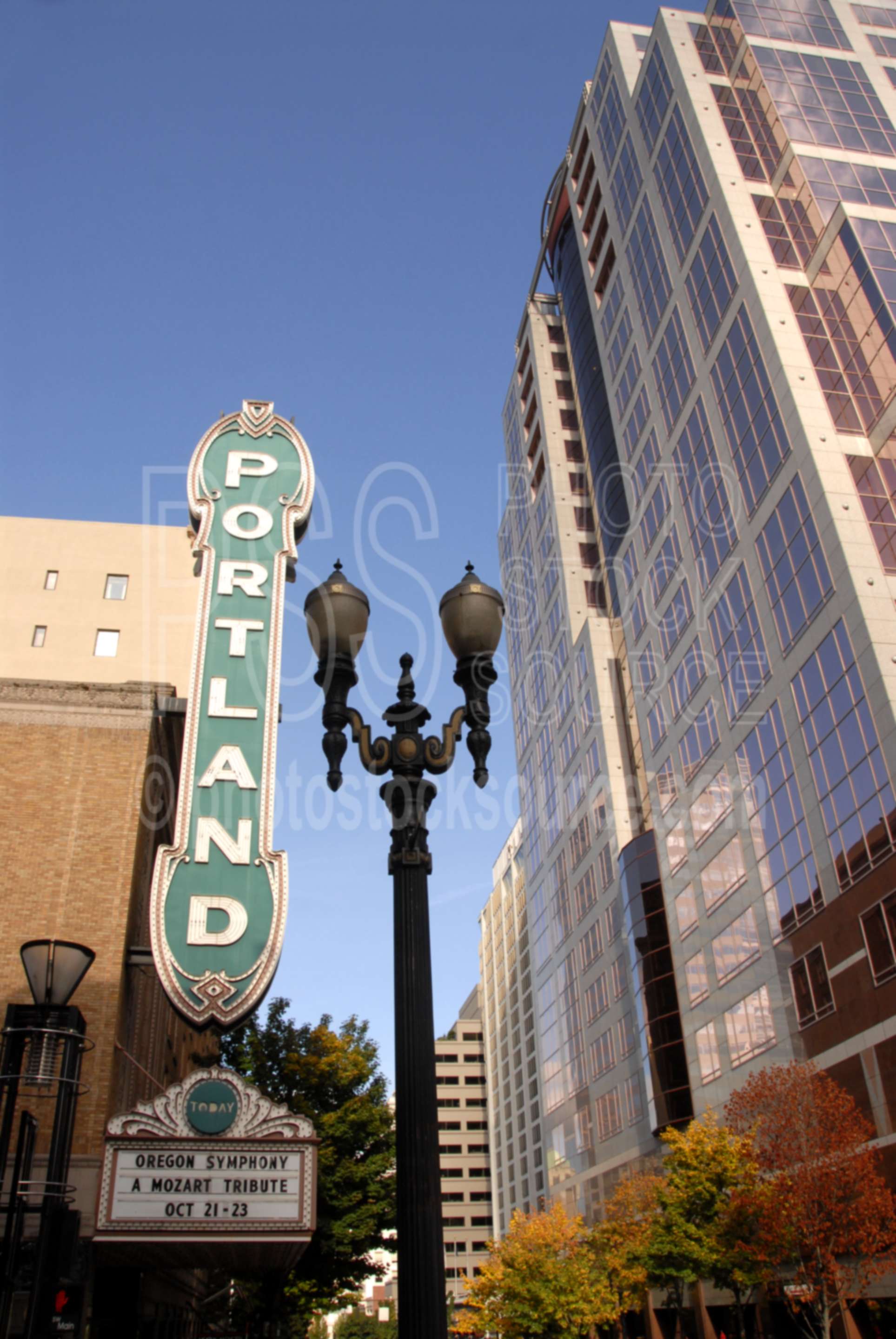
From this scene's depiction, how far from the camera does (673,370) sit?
63.1 metres

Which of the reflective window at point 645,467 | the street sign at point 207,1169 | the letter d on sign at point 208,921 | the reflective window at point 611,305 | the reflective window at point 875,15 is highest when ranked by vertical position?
the reflective window at point 875,15

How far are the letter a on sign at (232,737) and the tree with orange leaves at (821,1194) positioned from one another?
22746 mm

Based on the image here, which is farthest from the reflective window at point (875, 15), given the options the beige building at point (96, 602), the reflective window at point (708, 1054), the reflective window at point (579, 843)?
the reflective window at point (708, 1054)

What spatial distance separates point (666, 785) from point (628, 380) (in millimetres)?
28957

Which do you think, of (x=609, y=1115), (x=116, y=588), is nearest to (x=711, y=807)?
(x=609, y=1115)

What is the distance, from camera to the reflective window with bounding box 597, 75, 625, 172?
75562 millimetres

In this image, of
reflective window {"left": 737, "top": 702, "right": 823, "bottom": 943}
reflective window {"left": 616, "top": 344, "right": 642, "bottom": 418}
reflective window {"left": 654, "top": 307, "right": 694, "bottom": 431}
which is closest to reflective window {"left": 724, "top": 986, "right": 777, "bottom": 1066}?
reflective window {"left": 737, "top": 702, "right": 823, "bottom": 943}

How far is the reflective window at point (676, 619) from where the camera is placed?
58844mm

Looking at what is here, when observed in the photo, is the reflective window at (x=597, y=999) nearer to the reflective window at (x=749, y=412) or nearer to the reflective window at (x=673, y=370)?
the reflective window at (x=749, y=412)

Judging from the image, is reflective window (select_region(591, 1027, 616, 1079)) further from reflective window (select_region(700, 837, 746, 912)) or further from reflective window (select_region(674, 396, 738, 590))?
reflective window (select_region(674, 396, 738, 590))

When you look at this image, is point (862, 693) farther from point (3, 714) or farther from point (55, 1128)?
point (55, 1128)

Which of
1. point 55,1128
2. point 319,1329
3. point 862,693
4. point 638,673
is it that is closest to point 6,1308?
point 55,1128

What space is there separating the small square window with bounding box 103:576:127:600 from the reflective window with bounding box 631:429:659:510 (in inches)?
1679

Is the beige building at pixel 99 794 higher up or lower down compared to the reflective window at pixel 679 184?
lower down
